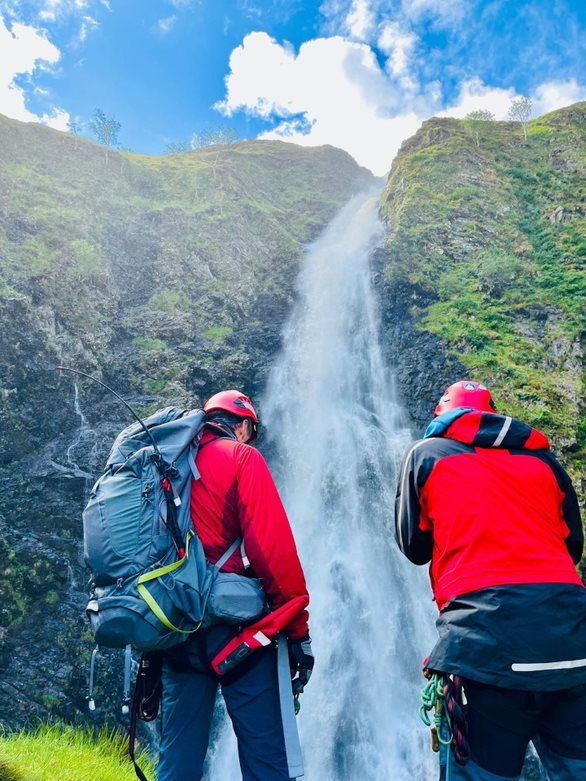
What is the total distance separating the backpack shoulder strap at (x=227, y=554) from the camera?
3.28 m

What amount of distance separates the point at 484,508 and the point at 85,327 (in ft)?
48.8

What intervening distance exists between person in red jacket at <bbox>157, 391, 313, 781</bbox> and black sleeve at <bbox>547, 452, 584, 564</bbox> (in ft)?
5.86

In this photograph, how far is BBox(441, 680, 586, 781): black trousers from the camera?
255 cm

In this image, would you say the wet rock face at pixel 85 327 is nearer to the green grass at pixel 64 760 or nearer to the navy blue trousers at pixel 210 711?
the green grass at pixel 64 760

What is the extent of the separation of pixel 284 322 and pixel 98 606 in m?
17.8

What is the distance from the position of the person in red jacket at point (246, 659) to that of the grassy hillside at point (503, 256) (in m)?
10.3

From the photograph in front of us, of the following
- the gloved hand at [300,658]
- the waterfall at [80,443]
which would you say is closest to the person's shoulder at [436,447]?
the gloved hand at [300,658]

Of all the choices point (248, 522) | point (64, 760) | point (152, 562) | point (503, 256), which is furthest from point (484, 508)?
point (503, 256)

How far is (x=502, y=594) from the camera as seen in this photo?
2.65 metres

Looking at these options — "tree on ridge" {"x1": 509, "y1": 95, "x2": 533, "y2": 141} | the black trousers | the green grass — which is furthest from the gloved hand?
"tree on ridge" {"x1": 509, "y1": 95, "x2": 533, "y2": 141}

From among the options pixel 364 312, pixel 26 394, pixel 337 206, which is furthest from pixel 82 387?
pixel 337 206

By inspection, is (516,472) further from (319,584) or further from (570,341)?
(570,341)

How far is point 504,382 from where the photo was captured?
13703 millimetres

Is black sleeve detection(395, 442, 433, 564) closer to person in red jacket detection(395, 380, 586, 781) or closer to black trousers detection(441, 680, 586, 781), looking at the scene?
person in red jacket detection(395, 380, 586, 781)
